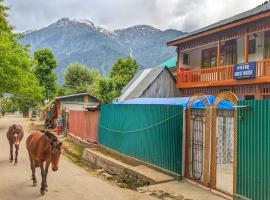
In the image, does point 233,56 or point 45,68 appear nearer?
point 233,56

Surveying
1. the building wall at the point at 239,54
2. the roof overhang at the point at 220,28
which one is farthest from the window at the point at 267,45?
the roof overhang at the point at 220,28

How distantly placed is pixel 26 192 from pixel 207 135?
5008 millimetres

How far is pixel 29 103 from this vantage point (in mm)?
77750

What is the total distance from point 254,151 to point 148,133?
525cm

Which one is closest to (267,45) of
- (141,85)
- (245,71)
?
(245,71)

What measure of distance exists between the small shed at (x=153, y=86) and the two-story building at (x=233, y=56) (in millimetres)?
740

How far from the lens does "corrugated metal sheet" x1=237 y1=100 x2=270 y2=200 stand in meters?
6.95

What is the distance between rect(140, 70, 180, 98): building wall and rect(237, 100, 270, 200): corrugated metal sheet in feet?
46.2

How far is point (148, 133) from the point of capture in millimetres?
12086

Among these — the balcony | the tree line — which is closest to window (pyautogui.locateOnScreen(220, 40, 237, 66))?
the balcony

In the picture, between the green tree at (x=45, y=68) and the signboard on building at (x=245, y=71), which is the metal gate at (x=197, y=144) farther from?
the green tree at (x=45, y=68)

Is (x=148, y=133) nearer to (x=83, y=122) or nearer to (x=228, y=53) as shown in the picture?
(x=83, y=122)

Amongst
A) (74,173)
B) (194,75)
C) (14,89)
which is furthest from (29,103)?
A: (74,173)

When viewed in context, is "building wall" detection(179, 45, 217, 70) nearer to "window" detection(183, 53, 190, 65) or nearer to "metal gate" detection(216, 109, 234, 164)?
"window" detection(183, 53, 190, 65)
